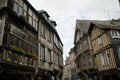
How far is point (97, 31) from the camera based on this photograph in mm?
16500

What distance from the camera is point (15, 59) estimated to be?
7988mm

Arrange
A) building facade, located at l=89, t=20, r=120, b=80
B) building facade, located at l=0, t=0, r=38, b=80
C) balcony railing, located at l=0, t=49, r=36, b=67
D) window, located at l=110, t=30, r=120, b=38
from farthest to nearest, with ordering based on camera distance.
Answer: window, located at l=110, t=30, r=120, b=38 → building facade, located at l=89, t=20, r=120, b=80 → building facade, located at l=0, t=0, r=38, b=80 → balcony railing, located at l=0, t=49, r=36, b=67

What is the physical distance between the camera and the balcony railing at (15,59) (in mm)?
7047

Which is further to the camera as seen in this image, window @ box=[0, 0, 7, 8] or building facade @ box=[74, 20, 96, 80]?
building facade @ box=[74, 20, 96, 80]

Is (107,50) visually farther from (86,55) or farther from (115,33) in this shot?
(86,55)

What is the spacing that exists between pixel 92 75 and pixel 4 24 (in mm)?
13989

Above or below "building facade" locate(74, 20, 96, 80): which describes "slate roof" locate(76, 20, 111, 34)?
above

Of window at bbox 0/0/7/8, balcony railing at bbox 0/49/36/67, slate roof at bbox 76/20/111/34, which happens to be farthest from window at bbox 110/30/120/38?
window at bbox 0/0/7/8

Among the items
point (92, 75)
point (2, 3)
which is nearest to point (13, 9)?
point (2, 3)

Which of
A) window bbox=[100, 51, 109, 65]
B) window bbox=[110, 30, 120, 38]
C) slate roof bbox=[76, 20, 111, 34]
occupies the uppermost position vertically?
slate roof bbox=[76, 20, 111, 34]

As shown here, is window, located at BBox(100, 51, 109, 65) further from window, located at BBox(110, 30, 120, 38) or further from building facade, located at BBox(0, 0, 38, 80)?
building facade, located at BBox(0, 0, 38, 80)

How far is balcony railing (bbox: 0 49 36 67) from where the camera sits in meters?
7.05

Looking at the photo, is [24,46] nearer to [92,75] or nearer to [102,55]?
[102,55]

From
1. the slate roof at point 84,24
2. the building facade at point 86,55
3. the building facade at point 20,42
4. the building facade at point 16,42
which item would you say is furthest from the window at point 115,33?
the building facade at point 16,42
